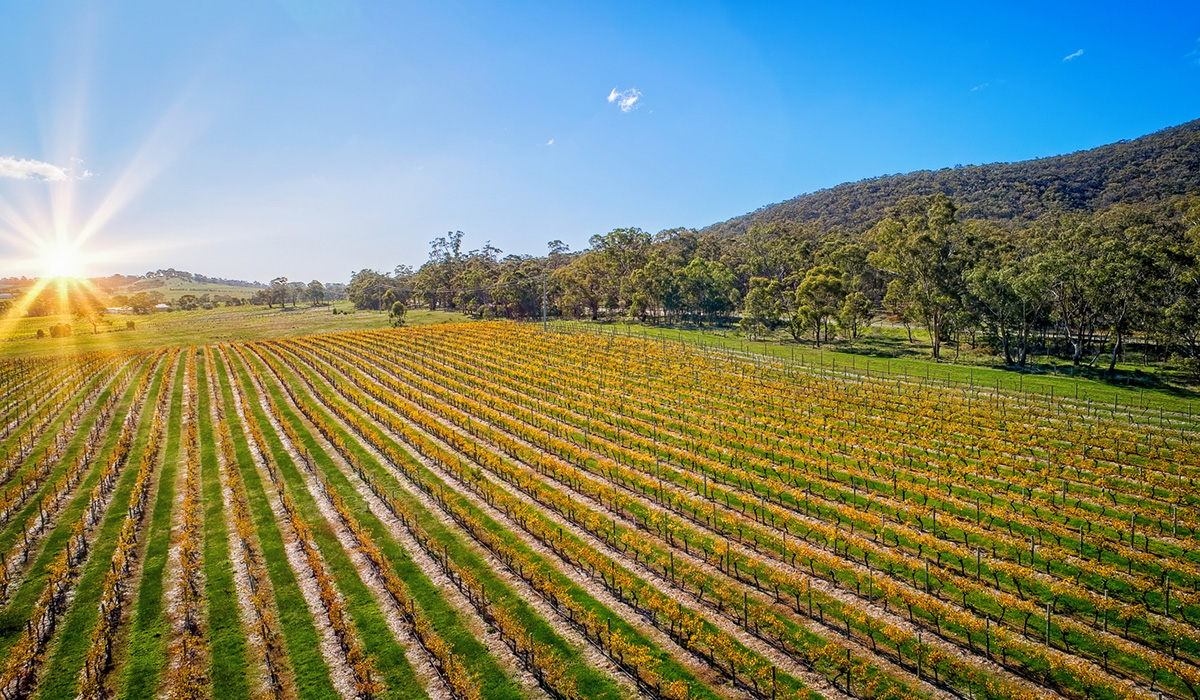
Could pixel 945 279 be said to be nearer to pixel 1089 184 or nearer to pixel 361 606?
pixel 361 606

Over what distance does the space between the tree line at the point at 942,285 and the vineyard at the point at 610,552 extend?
1706 centimetres

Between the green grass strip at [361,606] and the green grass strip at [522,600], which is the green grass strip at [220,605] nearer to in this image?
the green grass strip at [361,606]

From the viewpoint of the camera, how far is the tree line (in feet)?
151

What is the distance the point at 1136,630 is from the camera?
14516 millimetres

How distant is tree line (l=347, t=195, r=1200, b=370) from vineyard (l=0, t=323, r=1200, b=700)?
1706 centimetres

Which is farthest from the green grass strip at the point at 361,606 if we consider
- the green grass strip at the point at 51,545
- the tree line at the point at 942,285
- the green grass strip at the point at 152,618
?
the tree line at the point at 942,285

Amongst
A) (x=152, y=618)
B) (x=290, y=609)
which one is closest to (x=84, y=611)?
(x=152, y=618)

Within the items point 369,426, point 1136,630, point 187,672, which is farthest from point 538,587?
point 369,426

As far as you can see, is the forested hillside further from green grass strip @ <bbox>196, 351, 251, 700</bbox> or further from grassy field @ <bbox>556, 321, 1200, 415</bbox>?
green grass strip @ <bbox>196, 351, 251, 700</bbox>

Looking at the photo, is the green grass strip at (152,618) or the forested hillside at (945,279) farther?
the forested hillside at (945,279)

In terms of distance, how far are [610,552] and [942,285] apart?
170ft

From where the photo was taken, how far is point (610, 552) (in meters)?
19.4

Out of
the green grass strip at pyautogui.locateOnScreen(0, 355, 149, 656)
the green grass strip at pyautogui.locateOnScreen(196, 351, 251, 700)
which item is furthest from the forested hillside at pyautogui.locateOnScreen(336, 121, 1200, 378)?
the green grass strip at pyautogui.locateOnScreen(0, 355, 149, 656)

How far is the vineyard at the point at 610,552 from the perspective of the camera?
45.4ft
